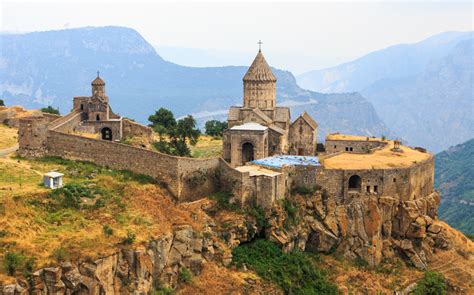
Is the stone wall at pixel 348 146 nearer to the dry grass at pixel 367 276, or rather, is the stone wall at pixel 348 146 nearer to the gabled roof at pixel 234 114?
the gabled roof at pixel 234 114

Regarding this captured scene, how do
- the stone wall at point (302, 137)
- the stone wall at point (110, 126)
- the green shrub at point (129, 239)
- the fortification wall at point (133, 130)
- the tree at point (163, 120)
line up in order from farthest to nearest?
1. the tree at point (163, 120)
2. the stone wall at point (302, 137)
3. the fortification wall at point (133, 130)
4. the stone wall at point (110, 126)
5. the green shrub at point (129, 239)

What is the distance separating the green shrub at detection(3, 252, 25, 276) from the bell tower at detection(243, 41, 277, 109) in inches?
1121

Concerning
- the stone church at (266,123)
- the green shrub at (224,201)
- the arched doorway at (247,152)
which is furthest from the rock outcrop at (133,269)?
the stone church at (266,123)

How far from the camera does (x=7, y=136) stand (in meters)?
47.0

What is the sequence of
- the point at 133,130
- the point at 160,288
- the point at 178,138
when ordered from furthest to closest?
the point at 178,138 < the point at 133,130 < the point at 160,288

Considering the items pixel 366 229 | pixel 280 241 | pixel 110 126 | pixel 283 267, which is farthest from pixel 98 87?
pixel 366 229

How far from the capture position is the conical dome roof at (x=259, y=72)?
52281 millimetres

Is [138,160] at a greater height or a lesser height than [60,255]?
greater

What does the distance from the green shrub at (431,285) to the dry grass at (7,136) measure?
29.0 meters

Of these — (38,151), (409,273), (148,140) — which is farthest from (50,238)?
(409,273)

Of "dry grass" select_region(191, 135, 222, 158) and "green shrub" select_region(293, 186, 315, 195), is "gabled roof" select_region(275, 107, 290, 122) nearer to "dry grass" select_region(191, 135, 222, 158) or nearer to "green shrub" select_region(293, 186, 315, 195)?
"dry grass" select_region(191, 135, 222, 158)

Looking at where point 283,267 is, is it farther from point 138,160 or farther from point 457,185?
point 457,185

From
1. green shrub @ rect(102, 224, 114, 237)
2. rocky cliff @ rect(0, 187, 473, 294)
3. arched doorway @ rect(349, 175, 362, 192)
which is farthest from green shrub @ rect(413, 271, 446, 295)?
green shrub @ rect(102, 224, 114, 237)

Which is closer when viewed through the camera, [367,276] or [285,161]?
[367,276]
